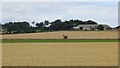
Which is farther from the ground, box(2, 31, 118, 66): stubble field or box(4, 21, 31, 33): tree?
box(2, 31, 118, 66): stubble field

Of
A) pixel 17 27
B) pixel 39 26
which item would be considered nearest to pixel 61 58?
pixel 17 27

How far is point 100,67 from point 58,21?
150849mm

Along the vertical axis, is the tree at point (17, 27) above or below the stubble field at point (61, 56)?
below

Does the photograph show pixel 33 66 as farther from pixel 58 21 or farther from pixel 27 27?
pixel 58 21

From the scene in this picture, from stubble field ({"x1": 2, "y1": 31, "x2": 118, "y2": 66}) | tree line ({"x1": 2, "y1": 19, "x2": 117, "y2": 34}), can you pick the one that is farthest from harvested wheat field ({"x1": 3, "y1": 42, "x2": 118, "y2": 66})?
tree line ({"x1": 2, "y1": 19, "x2": 117, "y2": 34})

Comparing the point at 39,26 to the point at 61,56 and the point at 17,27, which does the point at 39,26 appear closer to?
the point at 17,27

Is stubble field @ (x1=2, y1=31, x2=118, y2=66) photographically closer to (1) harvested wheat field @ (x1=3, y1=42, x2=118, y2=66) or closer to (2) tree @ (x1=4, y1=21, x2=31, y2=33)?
(1) harvested wheat field @ (x1=3, y1=42, x2=118, y2=66)

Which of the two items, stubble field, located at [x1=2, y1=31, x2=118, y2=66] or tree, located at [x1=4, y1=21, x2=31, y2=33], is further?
tree, located at [x1=4, y1=21, x2=31, y2=33]

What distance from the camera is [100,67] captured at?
664 inches

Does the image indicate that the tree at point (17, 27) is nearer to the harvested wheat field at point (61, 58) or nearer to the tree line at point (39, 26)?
the tree line at point (39, 26)

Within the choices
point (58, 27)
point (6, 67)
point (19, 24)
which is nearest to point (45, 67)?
point (6, 67)

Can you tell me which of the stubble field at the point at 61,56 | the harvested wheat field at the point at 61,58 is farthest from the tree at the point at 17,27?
the harvested wheat field at the point at 61,58

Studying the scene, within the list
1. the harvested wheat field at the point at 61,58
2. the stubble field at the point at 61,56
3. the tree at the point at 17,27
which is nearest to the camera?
the harvested wheat field at the point at 61,58

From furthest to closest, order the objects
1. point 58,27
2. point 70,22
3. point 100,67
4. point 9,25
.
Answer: point 70,22 → point 58,27 → point 9,25 → point 100,67
